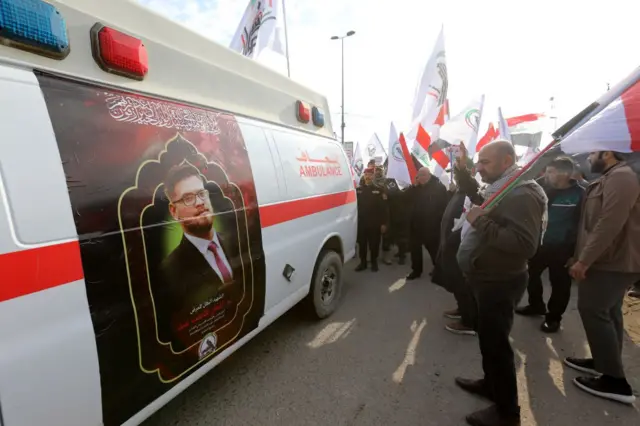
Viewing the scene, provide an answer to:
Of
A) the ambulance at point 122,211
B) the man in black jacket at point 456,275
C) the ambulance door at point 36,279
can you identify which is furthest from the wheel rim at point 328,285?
the ambulance door at point 36,279

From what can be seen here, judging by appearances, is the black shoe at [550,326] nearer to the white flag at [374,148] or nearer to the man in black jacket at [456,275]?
the man in black jacket at [456,275]

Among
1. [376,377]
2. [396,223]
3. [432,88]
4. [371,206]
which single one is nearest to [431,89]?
[432,88]

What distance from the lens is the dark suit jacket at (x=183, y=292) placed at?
1.87 meters

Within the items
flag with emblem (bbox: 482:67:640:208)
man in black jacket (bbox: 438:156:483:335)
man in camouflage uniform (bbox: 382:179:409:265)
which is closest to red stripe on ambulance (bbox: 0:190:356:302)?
flag with emblem (bbox: 482:67:640:208)

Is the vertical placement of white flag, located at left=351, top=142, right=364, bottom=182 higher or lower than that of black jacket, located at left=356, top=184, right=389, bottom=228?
higher

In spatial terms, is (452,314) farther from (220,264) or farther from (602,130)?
(220,264)

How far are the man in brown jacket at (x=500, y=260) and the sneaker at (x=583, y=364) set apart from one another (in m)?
1.19

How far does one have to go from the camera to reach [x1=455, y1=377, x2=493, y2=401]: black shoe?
2594 mm

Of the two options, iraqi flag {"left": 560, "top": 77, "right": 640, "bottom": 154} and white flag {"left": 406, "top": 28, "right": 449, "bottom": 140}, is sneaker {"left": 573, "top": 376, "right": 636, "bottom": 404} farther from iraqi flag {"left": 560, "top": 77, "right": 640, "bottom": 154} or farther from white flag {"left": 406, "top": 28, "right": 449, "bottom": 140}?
white flag {"left": 406, "top": 28, "right": 449, "bottom": 140}

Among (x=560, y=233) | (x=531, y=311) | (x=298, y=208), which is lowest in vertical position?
(x=531, y=311)

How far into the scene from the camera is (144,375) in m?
1.79

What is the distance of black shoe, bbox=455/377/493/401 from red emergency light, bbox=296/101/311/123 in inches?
109

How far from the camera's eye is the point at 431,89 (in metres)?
6.90

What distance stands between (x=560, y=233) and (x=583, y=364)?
4.28 feet
